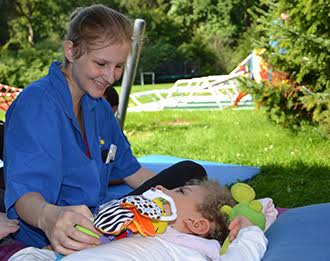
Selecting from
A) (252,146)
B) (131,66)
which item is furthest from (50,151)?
(252,146)

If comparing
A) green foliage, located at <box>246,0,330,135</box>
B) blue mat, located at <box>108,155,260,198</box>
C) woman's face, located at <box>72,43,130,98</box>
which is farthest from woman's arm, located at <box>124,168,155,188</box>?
green foliage, located at <box>246,0,330,135</box>

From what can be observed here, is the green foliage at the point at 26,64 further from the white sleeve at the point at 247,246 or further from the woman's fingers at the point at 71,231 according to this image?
the woman's fingers at the point at 71,231

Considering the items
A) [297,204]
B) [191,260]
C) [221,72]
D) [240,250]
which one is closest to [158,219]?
[191,260]

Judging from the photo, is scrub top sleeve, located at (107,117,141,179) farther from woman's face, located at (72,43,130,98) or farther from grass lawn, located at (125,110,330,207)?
grass lawn, located at (125,110,330,207)

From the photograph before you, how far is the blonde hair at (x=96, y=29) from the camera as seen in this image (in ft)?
6.10

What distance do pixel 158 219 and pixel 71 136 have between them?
1.60 ft

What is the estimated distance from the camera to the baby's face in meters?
1.75

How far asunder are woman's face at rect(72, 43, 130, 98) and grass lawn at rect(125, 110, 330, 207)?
1.97 metres

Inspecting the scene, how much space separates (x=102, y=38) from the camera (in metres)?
1.85

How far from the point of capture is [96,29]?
6.13ft

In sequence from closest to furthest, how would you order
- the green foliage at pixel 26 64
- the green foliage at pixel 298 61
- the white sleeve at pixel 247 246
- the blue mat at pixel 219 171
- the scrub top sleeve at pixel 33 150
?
the white sleeve at pixel 247 246 → the scrub top sleeve at pixel 33 150 → the blue mat at pixel 219 171 → the green foliage at pixel 298 61 → the green foliage at pixel 26 64

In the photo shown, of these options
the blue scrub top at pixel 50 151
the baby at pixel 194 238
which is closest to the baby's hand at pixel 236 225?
the baby at pixel 194 238

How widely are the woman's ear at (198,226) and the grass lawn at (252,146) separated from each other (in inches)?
71.6

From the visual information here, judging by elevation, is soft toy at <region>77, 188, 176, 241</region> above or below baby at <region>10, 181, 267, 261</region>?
above
